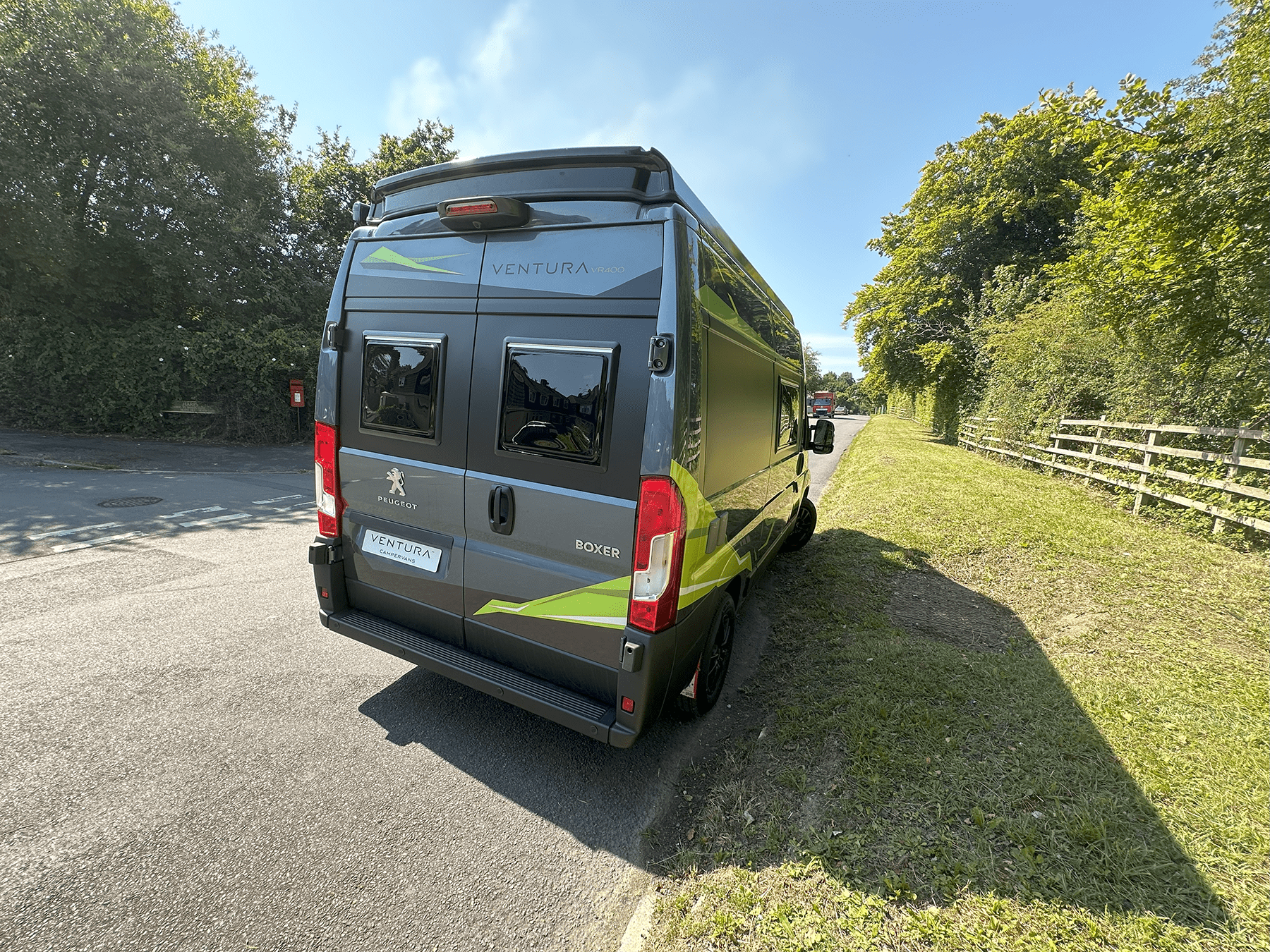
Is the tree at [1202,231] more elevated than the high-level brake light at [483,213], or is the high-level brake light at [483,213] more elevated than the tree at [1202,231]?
the tree at [1202,231]

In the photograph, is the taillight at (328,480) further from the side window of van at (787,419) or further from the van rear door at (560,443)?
the side window of van at (787,419)

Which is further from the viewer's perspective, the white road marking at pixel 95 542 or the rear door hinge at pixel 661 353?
the white road marking at pixel 95 542

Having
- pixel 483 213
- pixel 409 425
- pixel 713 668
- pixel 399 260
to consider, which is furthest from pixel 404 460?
pixel 713 668

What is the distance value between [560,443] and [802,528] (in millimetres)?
4853

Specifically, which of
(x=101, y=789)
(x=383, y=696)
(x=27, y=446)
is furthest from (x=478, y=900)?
(x=27, y=446)

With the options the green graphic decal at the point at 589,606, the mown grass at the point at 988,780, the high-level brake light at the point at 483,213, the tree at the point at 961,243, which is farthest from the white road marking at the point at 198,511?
the tree at the point at 961,243

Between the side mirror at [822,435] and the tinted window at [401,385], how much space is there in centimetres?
437

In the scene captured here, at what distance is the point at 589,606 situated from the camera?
2.44 m

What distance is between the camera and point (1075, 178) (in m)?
19.2

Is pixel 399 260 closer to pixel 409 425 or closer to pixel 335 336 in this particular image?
pixel 335 336

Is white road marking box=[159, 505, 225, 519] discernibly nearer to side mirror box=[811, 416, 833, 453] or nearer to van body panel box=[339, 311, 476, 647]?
van body panel box=[339, 311, 476, 647]

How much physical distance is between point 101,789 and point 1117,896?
4176mm

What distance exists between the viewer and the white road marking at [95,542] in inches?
199

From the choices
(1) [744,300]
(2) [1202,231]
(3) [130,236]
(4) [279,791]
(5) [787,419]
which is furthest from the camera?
(3) [130,236]
